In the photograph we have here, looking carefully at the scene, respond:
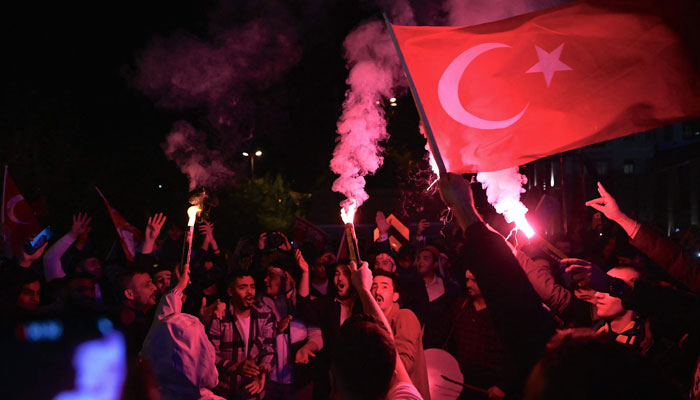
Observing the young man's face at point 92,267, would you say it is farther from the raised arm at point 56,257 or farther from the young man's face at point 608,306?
the young man's face at point 608,306

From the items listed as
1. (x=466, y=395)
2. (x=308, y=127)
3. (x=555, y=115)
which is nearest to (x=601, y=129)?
(x=555, y=115)

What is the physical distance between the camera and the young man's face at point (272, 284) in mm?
6391

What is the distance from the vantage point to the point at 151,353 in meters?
3.18

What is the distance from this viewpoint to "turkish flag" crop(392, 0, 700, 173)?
3871mm

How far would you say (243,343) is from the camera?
17.7ft

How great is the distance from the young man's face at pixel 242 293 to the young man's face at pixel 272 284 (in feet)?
2.48

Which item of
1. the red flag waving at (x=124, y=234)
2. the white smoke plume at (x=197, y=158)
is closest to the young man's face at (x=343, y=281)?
the red flag waving at (x=124, y=234)

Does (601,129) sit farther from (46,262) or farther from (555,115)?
(46,262)

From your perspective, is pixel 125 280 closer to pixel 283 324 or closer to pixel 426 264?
pixel 283 324

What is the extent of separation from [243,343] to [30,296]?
2.98 metres

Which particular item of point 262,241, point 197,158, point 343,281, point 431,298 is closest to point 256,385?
point 343,281

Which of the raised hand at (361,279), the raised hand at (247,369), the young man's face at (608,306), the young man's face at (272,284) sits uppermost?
the raised hand at (361,279)

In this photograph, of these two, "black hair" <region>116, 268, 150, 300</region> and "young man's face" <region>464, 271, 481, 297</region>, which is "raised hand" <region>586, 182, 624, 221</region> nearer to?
"young man's face" <region>464, 271, 481, 297</region>

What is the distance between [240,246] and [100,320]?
9.07m
